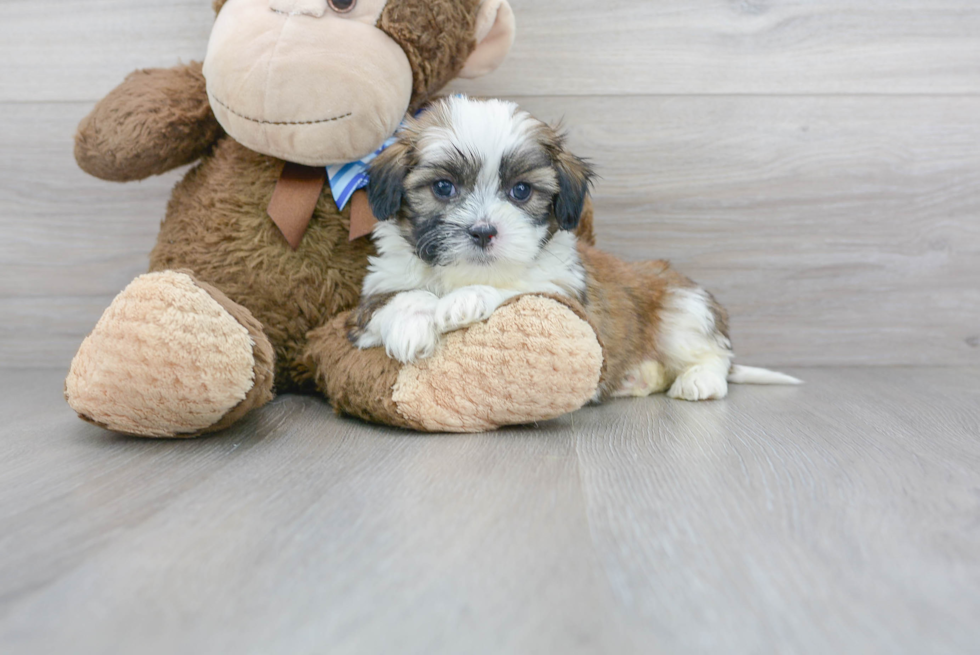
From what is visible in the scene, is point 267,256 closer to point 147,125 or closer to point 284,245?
point 284,245

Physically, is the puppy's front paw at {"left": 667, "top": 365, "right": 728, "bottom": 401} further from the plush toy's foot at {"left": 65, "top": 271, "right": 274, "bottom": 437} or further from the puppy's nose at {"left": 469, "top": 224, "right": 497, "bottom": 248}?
the plush toy's foot at {"left": 65, "top": 271, "right": 274, "bottom": 437}

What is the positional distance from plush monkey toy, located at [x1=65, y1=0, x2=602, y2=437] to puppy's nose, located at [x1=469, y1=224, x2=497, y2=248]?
12 centimetres

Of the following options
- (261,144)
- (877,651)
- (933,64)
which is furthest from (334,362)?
(933,64)

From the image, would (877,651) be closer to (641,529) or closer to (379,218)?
(641,529)

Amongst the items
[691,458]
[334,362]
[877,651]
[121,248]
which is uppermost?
[877,651]

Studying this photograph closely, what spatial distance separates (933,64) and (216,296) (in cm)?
197

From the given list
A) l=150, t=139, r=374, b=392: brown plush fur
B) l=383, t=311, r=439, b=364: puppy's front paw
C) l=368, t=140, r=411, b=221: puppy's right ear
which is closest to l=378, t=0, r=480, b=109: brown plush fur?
l=368, t=140, r=411, b=221: puppy's right ear

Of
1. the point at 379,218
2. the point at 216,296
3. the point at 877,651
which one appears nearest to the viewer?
the point at 877,651

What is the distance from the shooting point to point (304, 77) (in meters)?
1.46

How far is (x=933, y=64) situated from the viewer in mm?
2070

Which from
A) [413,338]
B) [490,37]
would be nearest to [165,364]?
[413,338]

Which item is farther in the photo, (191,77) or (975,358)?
(975,358)

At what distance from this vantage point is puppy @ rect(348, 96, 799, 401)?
137cm

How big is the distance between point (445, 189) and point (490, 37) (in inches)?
19.9
